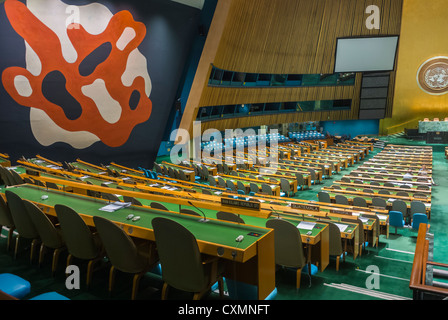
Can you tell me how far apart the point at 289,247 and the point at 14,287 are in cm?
286

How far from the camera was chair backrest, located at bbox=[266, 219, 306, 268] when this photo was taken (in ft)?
13.8

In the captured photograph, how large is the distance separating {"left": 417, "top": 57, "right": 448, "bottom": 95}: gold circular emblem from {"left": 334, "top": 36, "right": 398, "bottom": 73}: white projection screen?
3.95 metres

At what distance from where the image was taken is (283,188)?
42.7 feet

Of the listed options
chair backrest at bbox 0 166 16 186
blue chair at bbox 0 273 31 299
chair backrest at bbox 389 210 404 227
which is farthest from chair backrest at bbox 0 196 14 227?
chair backrest at bbox 389 210 404 227

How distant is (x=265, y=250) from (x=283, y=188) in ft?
33.2

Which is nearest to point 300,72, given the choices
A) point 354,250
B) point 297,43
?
point 297,43

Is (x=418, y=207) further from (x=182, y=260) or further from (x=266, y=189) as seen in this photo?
(x=182, y=260)

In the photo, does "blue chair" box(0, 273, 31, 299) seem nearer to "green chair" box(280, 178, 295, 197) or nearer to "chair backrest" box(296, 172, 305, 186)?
"green chair" box(280, 178, 295, 197)

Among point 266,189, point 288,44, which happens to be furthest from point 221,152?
point 288,44

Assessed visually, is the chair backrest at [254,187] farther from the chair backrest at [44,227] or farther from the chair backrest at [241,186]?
the chair backrest at [44,227]

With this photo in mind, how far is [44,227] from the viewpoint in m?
3.73

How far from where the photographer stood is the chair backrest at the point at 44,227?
12.0 ft
